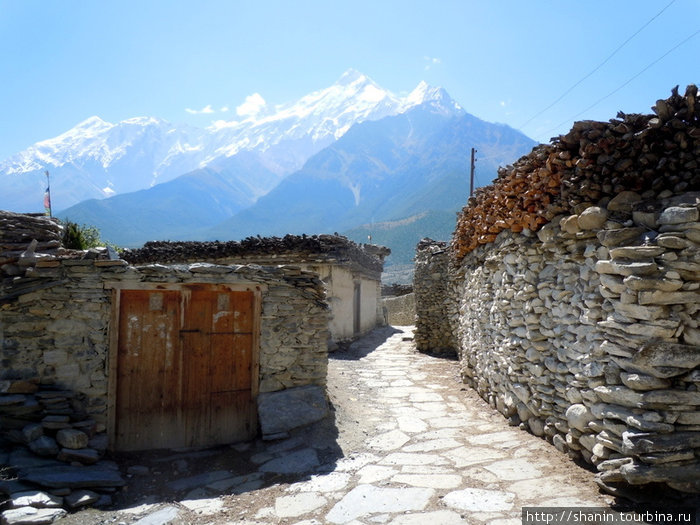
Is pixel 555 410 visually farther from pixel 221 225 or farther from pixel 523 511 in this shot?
pixel 221 225

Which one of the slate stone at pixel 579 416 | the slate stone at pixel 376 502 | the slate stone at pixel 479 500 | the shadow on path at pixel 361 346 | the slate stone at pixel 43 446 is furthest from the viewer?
the shadow on path at pixel 361 346

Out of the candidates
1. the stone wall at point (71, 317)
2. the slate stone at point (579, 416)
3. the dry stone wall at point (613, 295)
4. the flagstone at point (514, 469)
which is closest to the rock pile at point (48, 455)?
the stone wall at point (71, 317)

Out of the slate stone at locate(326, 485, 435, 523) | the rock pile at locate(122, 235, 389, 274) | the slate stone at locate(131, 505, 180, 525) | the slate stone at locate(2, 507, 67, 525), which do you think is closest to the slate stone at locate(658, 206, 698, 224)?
the slate stone at locate(326, 485, 435, 523)

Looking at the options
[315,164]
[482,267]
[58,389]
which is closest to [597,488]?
[482,267]

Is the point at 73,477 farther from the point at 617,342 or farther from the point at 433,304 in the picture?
the point at 433,304

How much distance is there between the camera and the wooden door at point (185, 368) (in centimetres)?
547

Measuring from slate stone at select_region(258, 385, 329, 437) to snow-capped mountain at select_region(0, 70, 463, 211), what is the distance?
403 ft

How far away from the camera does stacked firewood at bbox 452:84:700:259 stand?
3.58m

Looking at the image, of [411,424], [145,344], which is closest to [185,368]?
[145,344]

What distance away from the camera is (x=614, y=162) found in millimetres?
3949

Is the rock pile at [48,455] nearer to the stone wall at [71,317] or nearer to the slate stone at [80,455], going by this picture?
the slate stone at [80,455]

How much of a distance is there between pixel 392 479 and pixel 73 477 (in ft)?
10.8

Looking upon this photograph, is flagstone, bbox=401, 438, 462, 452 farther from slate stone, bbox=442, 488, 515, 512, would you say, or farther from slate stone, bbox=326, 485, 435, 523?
slate stone, bbox=442, 488, 515, 512

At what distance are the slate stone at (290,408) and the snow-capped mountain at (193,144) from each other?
403ft
